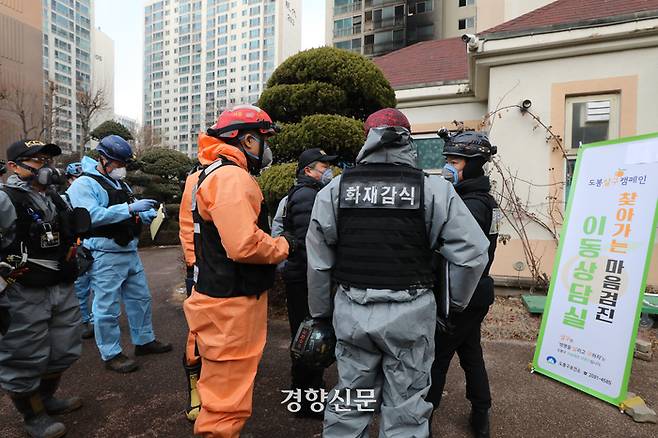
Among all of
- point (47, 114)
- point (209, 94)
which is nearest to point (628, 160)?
point (47, 114)

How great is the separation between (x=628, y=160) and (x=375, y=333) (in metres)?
3.10

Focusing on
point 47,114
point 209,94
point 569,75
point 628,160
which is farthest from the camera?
point 209,94

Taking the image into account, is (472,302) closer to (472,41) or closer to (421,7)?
(472,41)

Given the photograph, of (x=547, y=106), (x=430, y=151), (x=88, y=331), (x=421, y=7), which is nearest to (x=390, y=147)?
(x=88, y=331)

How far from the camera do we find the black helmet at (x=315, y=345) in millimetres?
2088

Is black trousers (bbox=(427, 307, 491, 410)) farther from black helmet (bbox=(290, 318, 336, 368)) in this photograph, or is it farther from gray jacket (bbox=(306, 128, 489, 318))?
black helmet (bbox=(290, 318, 336, 368))

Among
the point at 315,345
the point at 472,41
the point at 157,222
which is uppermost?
the point at 472,41

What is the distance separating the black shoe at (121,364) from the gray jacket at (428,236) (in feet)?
7.99

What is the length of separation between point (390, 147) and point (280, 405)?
226cm

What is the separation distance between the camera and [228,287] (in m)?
2.12

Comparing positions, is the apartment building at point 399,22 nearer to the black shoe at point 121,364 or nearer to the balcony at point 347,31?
the balcony at point 347,31

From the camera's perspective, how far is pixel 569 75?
610cm

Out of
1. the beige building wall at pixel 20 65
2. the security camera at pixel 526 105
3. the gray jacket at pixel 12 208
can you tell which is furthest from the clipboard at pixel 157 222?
the beige building wall at pixel 20 65

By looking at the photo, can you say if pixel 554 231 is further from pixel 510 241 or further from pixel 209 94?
pixel 209 94
